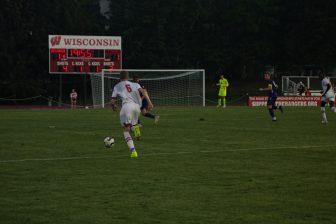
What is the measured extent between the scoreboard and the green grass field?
31.7 meters

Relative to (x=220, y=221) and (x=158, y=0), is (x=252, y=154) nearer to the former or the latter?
(x=220, y=221)

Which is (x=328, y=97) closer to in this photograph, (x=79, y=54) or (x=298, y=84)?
(x=79, y=54)

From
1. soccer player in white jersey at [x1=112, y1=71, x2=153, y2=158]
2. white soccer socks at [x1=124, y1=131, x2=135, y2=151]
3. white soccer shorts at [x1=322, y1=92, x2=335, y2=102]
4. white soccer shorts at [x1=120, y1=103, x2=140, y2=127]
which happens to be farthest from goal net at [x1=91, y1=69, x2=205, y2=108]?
white soccer socks at [x1=124, y1=131, x2=135, y2=151]

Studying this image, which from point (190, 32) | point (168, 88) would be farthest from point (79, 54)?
point (190, 32)

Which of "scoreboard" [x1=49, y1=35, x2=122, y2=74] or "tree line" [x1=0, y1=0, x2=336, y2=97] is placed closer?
"scoreboard" [x1=49, y1=35, x2=122, y2=74]

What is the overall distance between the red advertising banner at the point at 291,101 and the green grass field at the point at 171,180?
35.0 meters

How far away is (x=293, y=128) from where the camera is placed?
1035 inches

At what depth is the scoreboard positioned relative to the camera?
173 feet

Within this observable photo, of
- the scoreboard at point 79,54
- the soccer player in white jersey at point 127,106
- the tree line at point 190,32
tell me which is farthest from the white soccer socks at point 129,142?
the tree line at point 190,32

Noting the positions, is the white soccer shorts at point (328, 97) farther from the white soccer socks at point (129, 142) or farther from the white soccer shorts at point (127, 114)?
the white soccer socks at point (129, 142)

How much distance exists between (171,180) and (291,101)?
150 ft

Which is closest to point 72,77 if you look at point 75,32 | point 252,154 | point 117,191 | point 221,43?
point 75,32

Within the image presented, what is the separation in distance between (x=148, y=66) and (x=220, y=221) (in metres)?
67.0

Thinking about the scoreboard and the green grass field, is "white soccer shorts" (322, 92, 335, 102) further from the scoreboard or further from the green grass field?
the scoreboard
